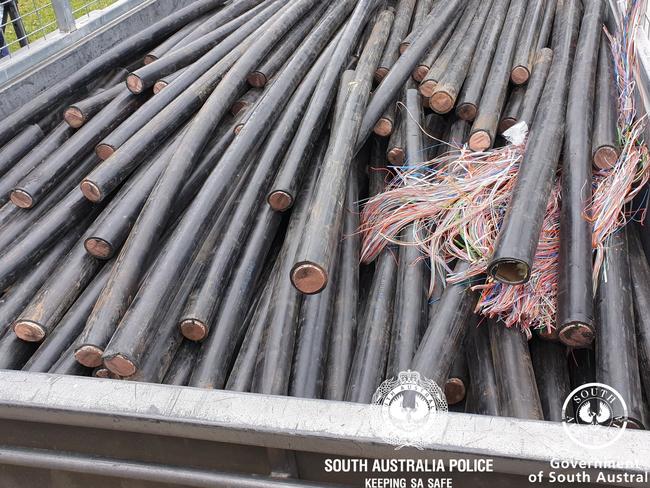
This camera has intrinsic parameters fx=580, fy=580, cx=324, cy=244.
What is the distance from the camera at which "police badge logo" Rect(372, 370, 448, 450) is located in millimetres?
953

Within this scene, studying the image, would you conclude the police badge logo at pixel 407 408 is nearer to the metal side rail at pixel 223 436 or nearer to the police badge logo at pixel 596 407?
the metal side rail at pixel 223 436

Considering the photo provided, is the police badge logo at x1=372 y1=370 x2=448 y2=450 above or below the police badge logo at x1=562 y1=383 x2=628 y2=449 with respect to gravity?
above

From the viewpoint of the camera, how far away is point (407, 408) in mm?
1104

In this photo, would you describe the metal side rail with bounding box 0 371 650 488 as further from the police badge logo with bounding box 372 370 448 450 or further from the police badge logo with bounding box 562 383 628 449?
the police badge logo with bounding box 562 383 628 449

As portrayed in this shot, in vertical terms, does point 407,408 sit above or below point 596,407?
above

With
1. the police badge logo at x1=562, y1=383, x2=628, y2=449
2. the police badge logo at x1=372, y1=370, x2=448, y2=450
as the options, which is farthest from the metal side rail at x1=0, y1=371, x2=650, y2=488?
the police badge logo at x1=562, y1=383, x2=628, y2=449

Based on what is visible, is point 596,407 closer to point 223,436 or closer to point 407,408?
point 407,408

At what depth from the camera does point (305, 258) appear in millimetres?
1410

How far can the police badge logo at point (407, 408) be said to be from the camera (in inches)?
37.5

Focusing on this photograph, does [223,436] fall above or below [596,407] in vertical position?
above

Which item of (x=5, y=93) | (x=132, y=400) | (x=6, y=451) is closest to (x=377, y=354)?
(x=132, y=400)

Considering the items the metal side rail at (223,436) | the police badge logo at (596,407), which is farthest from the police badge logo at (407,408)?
the police badge logo at (596,407)

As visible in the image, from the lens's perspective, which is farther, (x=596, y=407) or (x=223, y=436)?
(x=596, y=407)

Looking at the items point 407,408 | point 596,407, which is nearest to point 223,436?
point 407,408
